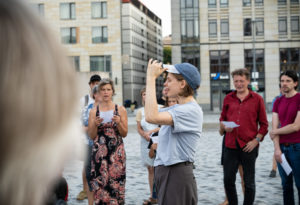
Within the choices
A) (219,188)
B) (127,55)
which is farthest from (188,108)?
(127,55)

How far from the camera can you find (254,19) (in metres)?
53.4

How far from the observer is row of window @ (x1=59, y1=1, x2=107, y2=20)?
61.8 metres

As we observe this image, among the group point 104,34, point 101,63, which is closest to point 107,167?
point 101,63

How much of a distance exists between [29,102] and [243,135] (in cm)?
576

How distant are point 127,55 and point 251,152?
55.8m

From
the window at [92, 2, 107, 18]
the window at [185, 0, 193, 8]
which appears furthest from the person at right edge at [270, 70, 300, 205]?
the window at [92, 2, 107, 18]

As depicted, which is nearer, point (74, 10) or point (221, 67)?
point (221, 67)

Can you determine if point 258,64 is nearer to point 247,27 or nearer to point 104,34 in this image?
point 247,27

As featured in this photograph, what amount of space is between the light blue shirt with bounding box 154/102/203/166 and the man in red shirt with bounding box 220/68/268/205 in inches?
94.2

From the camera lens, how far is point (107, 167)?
6328 mm

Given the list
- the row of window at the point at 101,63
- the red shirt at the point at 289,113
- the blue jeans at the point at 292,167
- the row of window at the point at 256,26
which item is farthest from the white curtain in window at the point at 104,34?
the blue jeans at the point at 292,167

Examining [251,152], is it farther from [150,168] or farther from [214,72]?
[214,72]

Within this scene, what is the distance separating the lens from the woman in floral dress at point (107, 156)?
6.30m

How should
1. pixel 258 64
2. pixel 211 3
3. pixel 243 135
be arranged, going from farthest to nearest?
pixel 211 3 < pixel 258 64 < pixel 243 135
